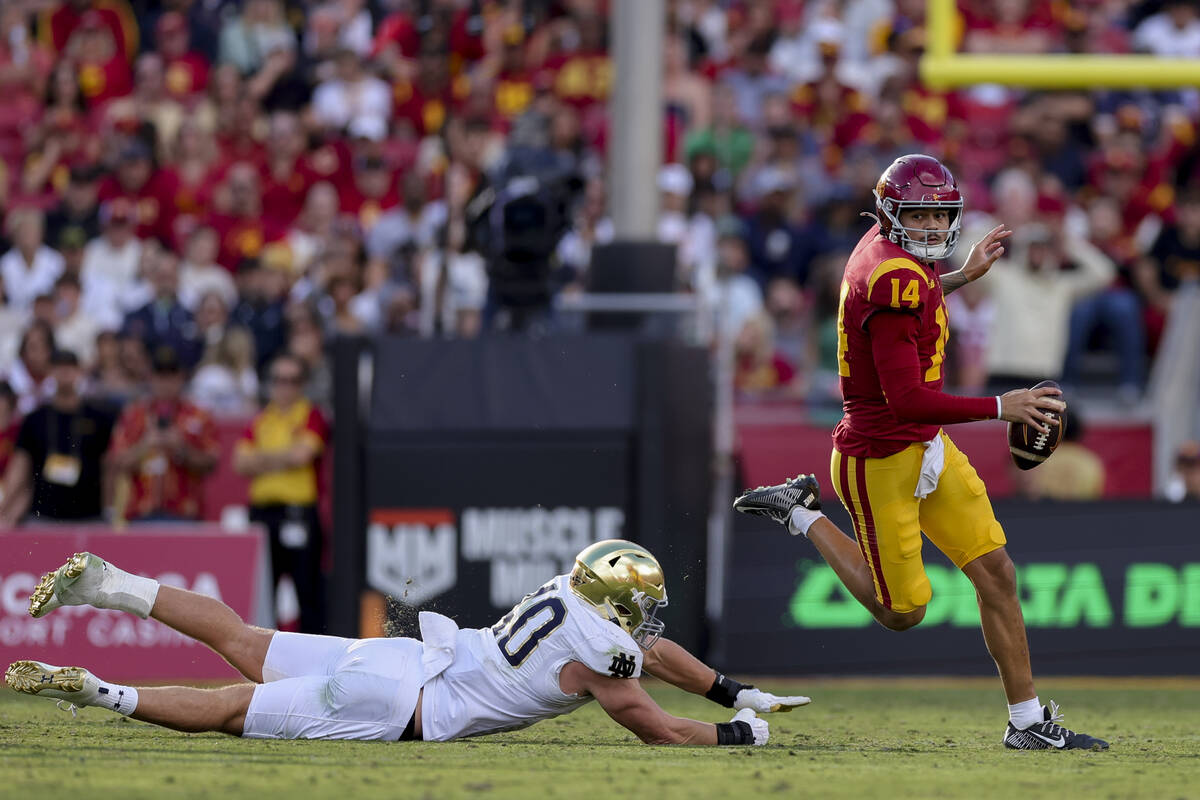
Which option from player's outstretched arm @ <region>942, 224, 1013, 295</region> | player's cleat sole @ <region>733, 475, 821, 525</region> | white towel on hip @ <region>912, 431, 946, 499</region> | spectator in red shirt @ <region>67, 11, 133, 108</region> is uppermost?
spectator in red shirt @ <region>67, 11, 133, 108</region>

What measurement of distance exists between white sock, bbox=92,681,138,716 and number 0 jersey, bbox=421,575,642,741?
41.1 inches

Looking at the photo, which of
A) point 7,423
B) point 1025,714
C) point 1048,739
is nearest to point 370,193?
point 7,423

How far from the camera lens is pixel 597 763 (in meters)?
6.36

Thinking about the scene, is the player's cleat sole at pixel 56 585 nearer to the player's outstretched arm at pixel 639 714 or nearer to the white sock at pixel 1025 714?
the player's outstretched arm at pixel 639 714

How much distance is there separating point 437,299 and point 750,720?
5.66 metres

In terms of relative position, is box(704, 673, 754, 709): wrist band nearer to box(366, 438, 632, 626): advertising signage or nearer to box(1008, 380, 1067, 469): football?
box(1008, 380, 1067, 469): football

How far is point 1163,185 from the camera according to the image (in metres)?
14.7

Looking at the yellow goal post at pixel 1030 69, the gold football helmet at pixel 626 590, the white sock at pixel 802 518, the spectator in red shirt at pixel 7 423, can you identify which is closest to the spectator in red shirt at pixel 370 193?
the spectator in red shirt at pixel 7 423

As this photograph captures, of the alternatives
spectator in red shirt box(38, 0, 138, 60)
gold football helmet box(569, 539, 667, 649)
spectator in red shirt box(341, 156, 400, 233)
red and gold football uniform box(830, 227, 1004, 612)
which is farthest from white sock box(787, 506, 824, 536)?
spectator in red shirt box(38, 0, 138, 60)

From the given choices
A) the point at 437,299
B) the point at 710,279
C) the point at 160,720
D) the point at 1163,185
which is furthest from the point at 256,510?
the point at 1163,185

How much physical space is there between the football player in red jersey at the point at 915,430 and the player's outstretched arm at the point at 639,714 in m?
0.94

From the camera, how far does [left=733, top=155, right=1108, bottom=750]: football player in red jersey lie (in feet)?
22.3

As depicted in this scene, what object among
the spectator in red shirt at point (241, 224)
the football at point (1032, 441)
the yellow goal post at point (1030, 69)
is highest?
the yellow goal post at point (1030, 69)

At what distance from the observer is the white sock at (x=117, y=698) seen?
658 centimetres
